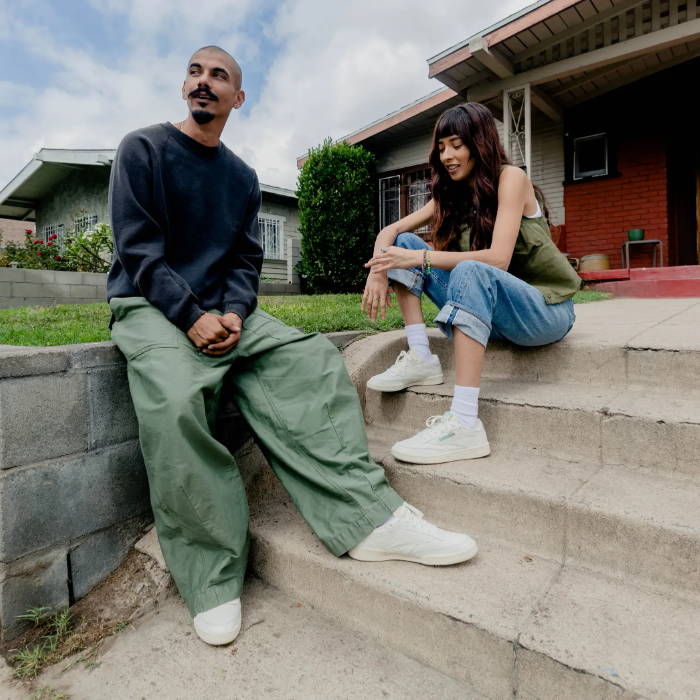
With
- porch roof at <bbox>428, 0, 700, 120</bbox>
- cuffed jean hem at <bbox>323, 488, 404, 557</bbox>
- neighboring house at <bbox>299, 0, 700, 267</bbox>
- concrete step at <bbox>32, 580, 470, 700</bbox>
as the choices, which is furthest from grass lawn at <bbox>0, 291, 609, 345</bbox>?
neighboring house at <bbox>299, 0, 700, 267</bbox>

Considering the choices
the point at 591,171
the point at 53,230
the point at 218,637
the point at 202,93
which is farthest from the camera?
the point at 53,230

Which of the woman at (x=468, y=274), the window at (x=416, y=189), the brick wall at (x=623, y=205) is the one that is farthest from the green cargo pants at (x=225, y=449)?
the window at (x=416, y=189)

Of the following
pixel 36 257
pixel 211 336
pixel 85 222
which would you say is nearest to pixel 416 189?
pixel 36 257

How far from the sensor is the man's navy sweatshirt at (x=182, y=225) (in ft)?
4.92

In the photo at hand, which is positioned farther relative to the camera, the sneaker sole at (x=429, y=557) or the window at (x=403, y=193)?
the window at (x=403, y=193)

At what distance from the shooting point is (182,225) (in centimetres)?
167

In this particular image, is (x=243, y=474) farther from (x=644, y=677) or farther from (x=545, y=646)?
(x=644, y=677)

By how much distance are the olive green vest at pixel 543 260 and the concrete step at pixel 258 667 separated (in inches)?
57.1

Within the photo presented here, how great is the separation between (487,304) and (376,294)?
1.47 ft

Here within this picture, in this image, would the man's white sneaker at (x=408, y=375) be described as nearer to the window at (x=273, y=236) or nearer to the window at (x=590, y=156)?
the window at (x=590, y=156)

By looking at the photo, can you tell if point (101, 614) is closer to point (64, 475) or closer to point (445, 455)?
point (64, 475)

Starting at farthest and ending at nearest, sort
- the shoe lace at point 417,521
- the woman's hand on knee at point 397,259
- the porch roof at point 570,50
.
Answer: the porch roof at point 570,50 < the woman's hand on knee at point 397,259 < the shoe lace at point 417,521

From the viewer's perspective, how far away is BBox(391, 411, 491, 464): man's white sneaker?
1.65 meters

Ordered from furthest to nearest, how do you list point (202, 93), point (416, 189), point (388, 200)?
1. point (388, 200)
2. point (416, 189)
3. point (202, 93)
